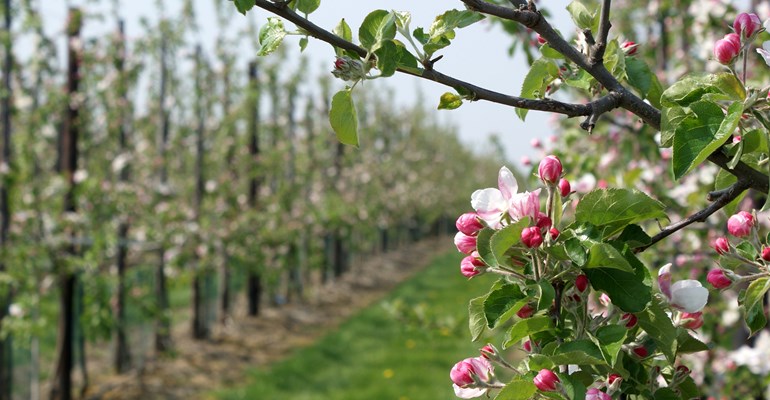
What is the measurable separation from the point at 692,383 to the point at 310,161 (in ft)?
42.5

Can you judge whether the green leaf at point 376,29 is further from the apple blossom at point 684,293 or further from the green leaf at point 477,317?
the apple blossom at point 684,293

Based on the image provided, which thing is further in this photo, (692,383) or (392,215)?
(392,215)

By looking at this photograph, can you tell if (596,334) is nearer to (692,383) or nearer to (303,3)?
(692,383)

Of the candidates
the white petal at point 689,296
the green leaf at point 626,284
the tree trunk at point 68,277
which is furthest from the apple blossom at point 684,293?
the tree trunk at point 68,277

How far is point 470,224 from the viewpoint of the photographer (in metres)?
0.99

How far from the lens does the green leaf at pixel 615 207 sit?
36.3 inches

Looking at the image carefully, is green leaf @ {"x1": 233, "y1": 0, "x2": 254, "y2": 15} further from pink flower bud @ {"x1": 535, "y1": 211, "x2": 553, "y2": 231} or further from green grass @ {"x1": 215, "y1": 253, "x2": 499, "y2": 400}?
green grass @ {"x1": 215, "y1": 253, "x2": 499, "y2": 400}

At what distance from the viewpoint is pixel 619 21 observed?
6.21 meters

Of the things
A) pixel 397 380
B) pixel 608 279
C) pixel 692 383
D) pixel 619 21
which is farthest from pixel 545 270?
pixel 397 380

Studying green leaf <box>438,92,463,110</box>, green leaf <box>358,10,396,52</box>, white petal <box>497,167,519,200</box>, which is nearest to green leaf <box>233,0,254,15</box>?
green leaf <box>358,10,396,52</box>

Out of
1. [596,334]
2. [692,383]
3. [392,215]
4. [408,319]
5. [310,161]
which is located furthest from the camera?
[392,215]

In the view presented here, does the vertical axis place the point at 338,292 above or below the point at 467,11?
below

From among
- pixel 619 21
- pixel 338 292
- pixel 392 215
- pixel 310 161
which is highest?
pixel 619 21

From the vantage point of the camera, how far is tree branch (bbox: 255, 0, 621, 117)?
0.92 metres
